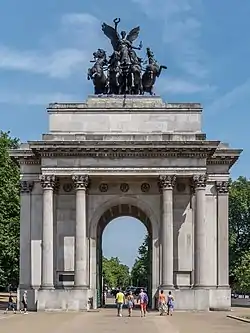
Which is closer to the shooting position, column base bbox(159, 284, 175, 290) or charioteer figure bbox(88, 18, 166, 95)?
column base bbox(159, 284, 175, 290)

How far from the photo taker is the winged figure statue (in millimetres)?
60188

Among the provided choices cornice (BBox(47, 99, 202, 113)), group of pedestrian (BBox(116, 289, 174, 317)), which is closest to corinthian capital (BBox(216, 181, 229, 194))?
cornice (BBox(47, 99, 202, 113))

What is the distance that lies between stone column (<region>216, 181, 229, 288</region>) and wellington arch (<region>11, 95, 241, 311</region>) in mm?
71

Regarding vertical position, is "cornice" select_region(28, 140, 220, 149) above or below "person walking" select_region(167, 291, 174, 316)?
above

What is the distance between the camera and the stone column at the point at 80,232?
55.5 meters

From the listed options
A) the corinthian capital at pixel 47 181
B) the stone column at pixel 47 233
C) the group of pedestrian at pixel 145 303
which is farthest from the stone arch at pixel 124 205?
the group of pedestrian at pixel 145 303

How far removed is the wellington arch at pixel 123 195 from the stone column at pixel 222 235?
0.23 feet

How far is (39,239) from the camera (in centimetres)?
5866

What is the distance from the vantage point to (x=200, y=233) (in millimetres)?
55781

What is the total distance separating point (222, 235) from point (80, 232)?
10.4m

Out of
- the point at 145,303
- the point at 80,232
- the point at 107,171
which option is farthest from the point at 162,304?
the point at 107,171

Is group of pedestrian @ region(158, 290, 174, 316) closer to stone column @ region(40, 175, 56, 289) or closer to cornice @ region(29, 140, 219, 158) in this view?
stone column @ region(40, 175, 56, 289)

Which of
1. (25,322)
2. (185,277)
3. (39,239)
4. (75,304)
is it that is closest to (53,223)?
(39,239)

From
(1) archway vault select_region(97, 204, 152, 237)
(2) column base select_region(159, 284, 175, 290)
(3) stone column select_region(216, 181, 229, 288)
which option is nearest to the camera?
(2) column base select_region(159, 284, 175, 290)
